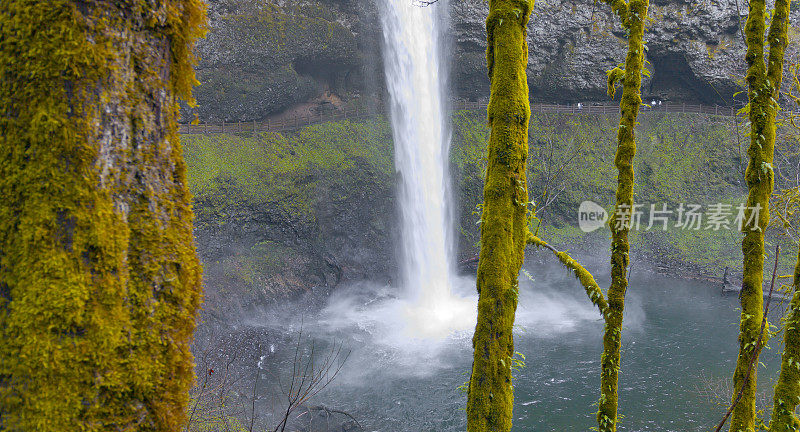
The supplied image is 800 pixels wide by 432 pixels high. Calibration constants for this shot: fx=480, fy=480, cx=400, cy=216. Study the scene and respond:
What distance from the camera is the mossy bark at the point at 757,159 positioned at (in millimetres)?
5496

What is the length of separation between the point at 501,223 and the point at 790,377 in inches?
135

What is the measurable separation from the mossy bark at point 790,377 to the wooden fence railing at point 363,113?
1041 inches

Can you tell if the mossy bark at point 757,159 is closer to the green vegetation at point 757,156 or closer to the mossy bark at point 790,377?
the green vegetation at point 757,156

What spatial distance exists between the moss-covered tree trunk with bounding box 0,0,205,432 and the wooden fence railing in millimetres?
26268

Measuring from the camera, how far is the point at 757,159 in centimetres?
553

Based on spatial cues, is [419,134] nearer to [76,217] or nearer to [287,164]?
→ [287,164]

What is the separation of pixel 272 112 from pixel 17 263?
3158 centimetres

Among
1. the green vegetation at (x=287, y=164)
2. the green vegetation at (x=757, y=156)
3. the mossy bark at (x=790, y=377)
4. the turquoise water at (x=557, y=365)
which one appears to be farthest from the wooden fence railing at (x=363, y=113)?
the mossy bark at (x=790, y=377)

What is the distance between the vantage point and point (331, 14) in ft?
102

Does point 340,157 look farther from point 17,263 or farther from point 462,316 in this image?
point 17,263

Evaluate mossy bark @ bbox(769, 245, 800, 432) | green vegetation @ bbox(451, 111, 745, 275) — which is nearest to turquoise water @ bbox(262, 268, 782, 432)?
green vegetation @ bbox(451, 111, 745, 275)

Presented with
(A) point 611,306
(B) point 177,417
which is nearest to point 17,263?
(B) point 177,417

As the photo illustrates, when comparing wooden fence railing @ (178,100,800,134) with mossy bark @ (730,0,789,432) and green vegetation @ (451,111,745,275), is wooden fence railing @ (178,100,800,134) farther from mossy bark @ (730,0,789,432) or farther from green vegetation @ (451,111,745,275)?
mossy bark @ (730,0,789,432)

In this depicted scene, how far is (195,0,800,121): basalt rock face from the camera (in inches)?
1152
